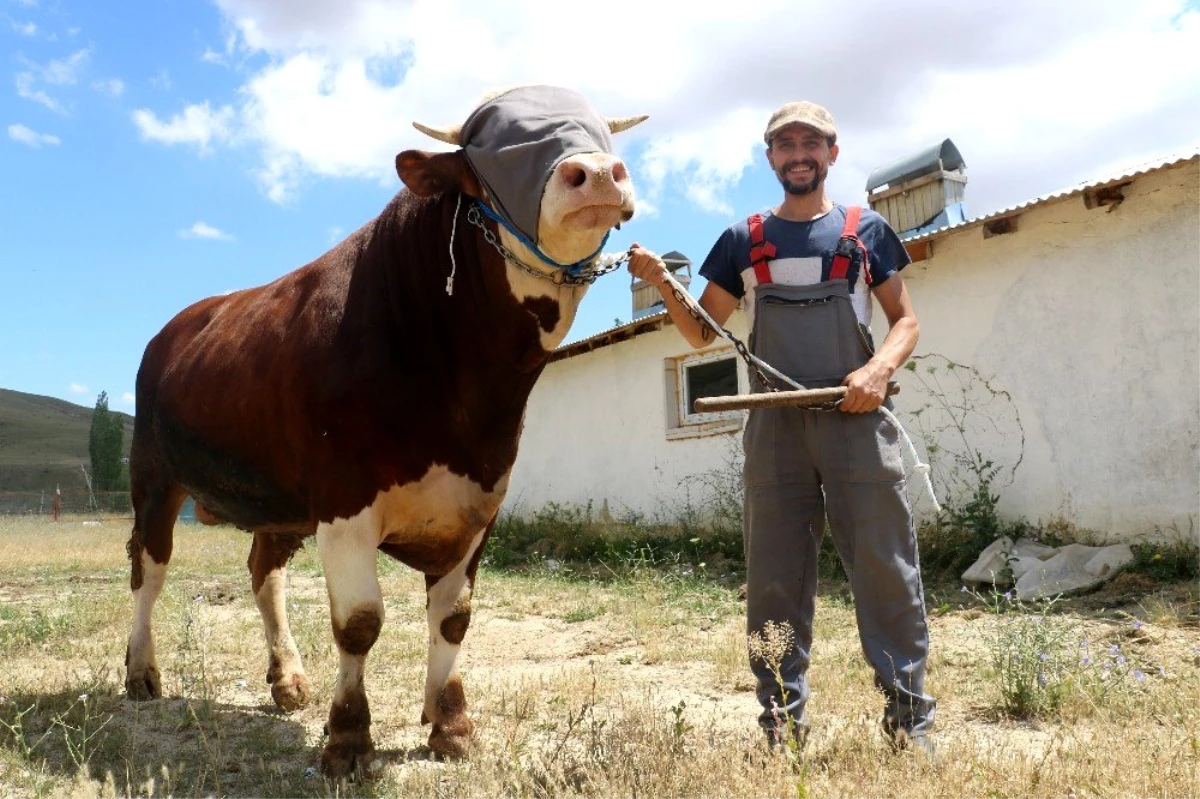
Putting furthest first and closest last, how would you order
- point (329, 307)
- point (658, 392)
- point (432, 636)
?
1. point (658, 392)
2. point (432, 636)
3. point (329, 307)

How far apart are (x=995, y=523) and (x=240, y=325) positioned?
255 inches

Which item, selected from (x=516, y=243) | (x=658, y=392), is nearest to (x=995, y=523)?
(x=658, y=392)

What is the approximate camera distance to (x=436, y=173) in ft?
10.4

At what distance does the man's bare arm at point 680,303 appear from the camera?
2.96m

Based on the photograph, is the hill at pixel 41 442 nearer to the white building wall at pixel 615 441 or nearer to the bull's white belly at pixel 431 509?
the white building wall at pixel 615 441

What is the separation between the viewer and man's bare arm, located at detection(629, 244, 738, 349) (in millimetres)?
2963

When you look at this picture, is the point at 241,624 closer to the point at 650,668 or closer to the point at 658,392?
the point at 650,668

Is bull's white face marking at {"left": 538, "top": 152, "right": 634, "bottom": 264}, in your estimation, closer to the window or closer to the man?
the man

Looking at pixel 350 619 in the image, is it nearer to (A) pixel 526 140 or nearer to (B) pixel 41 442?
(A) pixel 526 140

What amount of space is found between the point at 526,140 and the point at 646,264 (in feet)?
1.72

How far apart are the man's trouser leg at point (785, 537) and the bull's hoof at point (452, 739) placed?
112cm

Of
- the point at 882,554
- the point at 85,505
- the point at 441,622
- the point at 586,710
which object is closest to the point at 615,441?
the point at 586,710

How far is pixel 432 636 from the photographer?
145 inches

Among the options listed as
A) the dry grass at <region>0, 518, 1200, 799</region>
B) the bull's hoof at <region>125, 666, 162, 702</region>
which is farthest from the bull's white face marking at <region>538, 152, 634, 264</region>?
the bull's hoof at <region>125, 666, 162, 702</region>
